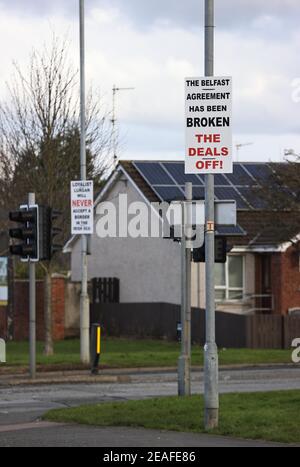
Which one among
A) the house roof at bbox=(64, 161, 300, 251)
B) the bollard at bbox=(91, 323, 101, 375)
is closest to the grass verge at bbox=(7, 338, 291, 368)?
the bollard at bbox=(91, 323, 101, 375)

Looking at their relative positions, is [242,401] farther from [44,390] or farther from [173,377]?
[173,377]

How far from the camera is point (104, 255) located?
46500 mm

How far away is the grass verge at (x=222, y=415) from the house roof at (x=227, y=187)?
2137 centimetres

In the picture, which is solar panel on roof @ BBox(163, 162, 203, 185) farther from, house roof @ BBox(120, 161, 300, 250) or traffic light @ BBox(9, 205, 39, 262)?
traffic light @ BBox(9, 205, 39, 262)

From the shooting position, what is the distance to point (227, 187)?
42375mm

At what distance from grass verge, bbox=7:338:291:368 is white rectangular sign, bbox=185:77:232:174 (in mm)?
15466

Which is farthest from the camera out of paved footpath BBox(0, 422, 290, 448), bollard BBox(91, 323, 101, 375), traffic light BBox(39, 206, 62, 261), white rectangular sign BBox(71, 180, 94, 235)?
white rectangular sign BBox(71, 180, 94, 235)

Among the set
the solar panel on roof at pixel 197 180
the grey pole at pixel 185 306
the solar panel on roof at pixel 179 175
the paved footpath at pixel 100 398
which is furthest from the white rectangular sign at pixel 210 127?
the solar panel on roof at pixel 179 175

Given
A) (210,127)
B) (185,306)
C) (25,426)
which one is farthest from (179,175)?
(210,127)

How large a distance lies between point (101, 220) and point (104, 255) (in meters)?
2.07

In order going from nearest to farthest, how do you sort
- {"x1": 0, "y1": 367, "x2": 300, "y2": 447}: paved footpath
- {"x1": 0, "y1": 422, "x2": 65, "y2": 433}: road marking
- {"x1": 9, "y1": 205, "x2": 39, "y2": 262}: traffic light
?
{"x1": 0, "y1": 367, "x2": 300, "y2": 447}: paved footpath, {"x1": 0, "y1": 422, "x2": 65, "y2": 433}: road marking, {"x1": 9, "y1": 205, "x2": 39, "y2": 262}: traffic light

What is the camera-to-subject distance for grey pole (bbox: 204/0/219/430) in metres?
13.6

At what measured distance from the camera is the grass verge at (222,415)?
534 inches

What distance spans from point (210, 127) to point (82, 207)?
562 inches
